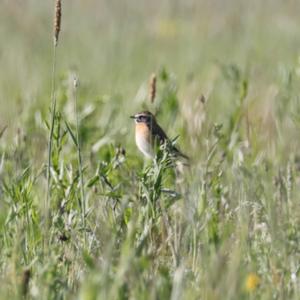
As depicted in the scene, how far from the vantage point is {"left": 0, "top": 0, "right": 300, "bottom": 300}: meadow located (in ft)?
10.9

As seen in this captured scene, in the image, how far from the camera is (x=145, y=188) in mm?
4070

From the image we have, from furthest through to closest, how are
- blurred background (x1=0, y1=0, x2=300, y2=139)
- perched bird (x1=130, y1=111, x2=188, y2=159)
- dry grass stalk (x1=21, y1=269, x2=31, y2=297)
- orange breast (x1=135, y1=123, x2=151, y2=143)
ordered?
blurred background (x1=0, y1=0, x2=300, y2=139) → orange breast (x1=135, y1=123, x2=151, y2=143) → perched bird (x1=130, y1=111, x2=188, y2=159) → dry grass stalk (x1=21, y1=269, x2=31, y2=297)

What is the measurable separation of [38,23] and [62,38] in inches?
15.9

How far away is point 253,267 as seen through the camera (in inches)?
137

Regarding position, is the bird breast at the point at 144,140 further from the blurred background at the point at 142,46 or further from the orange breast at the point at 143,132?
the blurred background at the point at 142,46

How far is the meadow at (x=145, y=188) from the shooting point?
10.9 ft

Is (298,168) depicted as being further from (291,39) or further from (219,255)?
(291,39)

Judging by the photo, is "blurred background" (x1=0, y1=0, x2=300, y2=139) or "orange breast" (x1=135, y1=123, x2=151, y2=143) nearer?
"orange breast" (x1=135, y1=123, x2=151, y2=143)

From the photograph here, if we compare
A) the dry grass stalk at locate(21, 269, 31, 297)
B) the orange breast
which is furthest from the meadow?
the orange breast

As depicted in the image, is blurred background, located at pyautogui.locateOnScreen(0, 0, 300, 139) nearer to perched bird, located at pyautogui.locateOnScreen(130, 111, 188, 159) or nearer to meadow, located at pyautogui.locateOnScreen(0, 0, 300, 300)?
meadow, located at pyautogui.locateOnScreen(0, 0, 300, 300)

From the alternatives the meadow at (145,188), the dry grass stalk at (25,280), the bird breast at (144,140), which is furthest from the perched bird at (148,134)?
the dry grass stalk at (25,280)

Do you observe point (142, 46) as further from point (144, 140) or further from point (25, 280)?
point (25, 280)

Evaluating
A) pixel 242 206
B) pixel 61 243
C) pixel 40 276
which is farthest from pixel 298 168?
pixel 40 276

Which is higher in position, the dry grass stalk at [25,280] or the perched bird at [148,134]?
the perched bird at [148,134]
